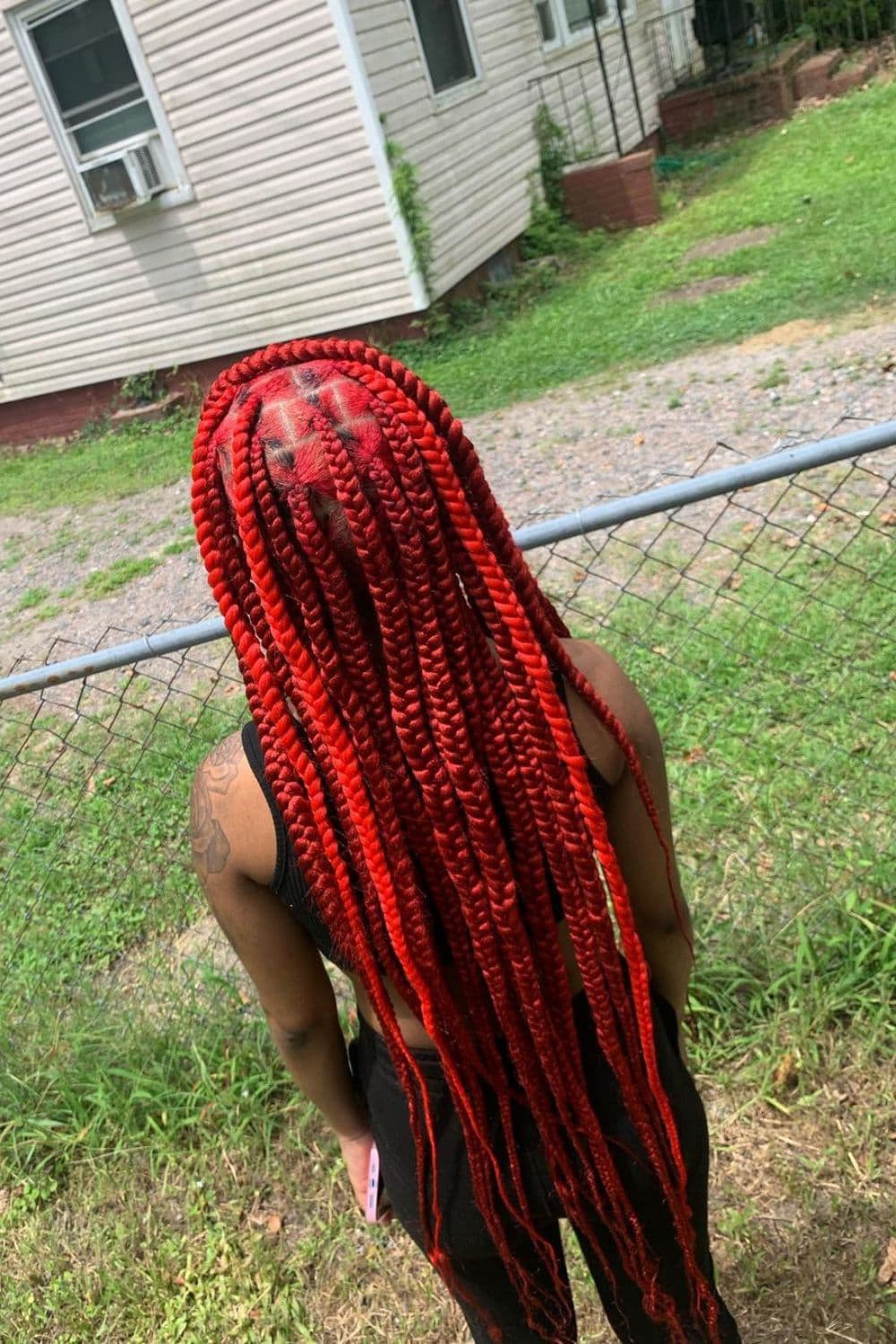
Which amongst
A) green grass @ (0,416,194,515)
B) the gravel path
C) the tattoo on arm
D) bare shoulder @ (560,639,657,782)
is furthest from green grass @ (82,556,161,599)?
bare shoulder @ (560,639,657,782)

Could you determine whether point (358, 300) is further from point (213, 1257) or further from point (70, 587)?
point (213, 1257)

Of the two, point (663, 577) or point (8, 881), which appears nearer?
point (8, 881)

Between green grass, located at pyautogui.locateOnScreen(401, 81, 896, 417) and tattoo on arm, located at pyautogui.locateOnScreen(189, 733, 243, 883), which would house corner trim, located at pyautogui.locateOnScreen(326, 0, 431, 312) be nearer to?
green grass, located at pyautogui.locateOnScreen(401, 81, 896, 417)

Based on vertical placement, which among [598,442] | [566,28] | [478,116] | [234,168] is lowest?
[598,442]

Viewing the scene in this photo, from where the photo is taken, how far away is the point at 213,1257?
2512 millimetres

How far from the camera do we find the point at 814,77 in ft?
44.1

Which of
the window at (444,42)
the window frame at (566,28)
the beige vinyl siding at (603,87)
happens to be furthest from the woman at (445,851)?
the window frame at (566,28)

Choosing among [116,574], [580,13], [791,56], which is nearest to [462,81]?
[580,13]

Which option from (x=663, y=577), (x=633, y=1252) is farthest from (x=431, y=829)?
(x=663, y=577)

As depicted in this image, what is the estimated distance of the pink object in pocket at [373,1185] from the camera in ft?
5.59

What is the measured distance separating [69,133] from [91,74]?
553 millimetres

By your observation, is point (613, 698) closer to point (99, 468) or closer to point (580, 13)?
point (99, 468)

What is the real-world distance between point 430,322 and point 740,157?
5.70m

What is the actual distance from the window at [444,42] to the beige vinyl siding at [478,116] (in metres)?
0.13
